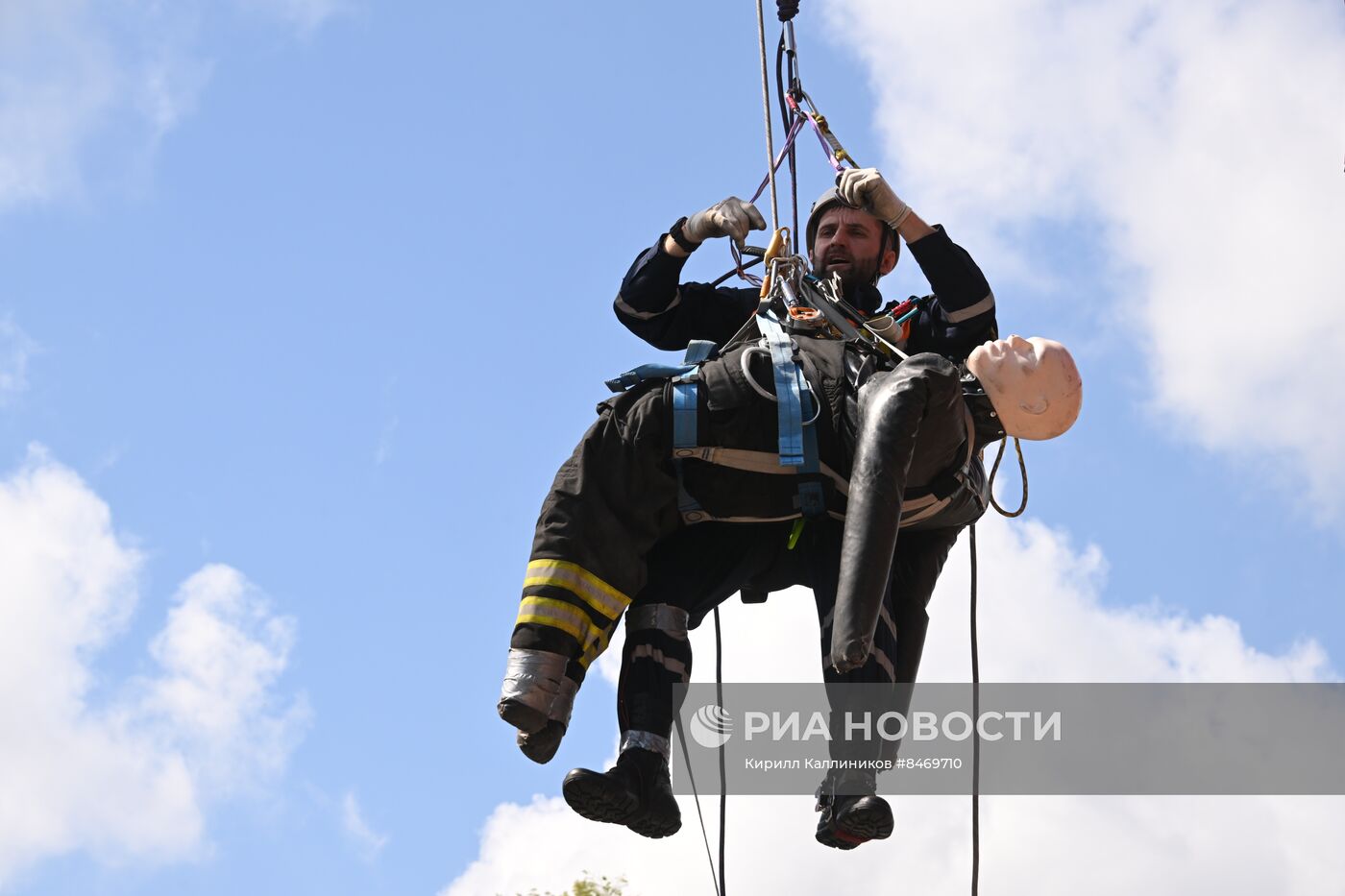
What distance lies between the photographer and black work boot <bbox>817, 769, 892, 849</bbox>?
7898mm

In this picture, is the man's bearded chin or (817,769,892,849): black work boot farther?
the man's bearded chin

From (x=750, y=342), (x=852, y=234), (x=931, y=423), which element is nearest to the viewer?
(x=931, y=423)

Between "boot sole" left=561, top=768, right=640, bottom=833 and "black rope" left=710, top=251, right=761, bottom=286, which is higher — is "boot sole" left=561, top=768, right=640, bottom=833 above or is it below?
below

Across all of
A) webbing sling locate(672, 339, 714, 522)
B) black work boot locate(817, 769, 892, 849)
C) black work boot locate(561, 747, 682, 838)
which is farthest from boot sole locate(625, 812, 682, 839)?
webbing sling locate(672, 339, 714, 522)

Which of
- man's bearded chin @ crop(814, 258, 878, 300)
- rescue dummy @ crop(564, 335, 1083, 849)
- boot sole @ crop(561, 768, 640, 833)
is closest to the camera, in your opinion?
rescue dummy @ crop(564, 335, 1083, 849)

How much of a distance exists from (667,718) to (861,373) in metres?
1.42

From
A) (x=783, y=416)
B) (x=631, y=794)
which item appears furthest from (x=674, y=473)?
(x=631, y=794)

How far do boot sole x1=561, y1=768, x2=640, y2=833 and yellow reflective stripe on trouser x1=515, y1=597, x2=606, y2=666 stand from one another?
529mm

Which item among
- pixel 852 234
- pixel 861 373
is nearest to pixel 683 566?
pixel 861 373

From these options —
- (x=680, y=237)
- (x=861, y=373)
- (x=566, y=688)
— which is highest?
(x=680, y=237)

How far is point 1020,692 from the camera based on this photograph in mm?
9016

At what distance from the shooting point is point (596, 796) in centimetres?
770

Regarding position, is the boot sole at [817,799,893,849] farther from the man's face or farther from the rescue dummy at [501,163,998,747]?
the man's face

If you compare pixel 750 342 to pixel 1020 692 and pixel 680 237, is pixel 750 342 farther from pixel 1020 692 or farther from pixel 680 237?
pixel 1020 692
